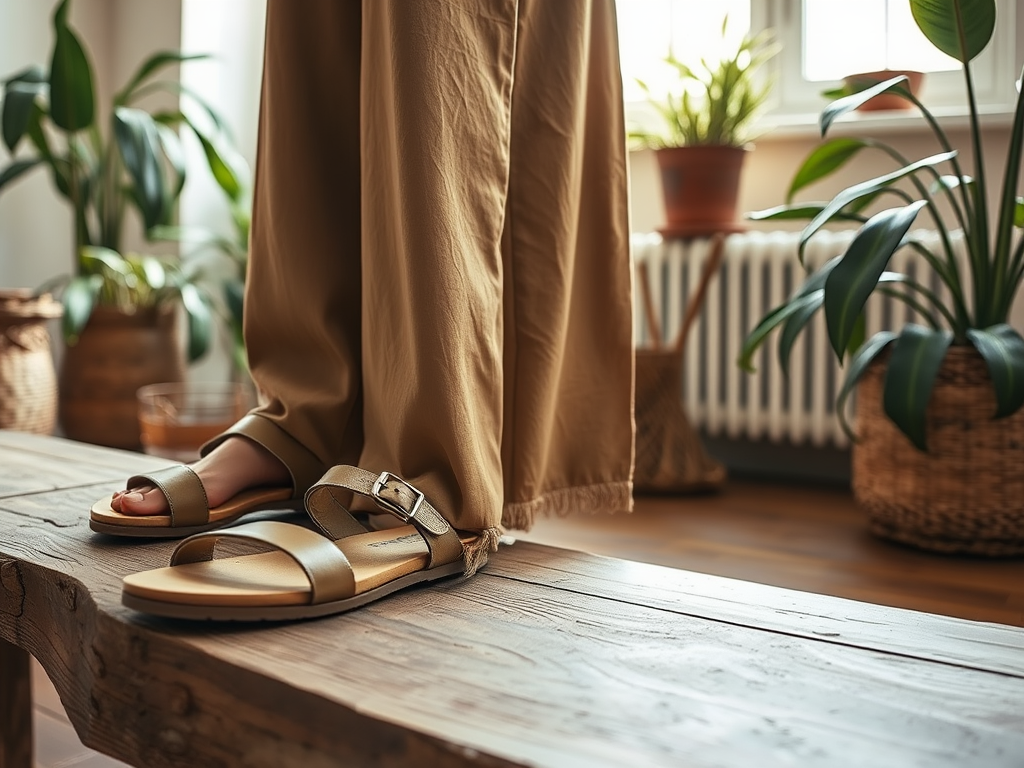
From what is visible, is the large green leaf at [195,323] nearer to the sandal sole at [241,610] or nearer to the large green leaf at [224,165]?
the large green leaf at [224,165]

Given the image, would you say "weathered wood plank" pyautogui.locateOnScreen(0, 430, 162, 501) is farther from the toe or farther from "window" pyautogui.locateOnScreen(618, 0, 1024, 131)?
"window" pyautogui.locateOnScreen(618, 0, 1024, 131)

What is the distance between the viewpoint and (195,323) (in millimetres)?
2566

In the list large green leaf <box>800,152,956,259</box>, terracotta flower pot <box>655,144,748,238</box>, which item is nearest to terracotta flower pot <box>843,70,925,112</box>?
terracotta flower pot <box>655,144,748,238</box>

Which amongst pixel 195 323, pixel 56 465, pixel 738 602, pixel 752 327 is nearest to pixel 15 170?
pixel 195 323

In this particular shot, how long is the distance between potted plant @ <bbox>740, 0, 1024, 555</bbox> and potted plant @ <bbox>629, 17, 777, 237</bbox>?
682 millimetres

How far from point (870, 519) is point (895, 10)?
1.42 m

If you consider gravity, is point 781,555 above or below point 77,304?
below

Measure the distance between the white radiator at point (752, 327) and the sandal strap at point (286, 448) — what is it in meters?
1.78

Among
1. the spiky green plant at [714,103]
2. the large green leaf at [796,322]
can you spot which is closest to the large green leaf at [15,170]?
the spiky green plant at [714,103]

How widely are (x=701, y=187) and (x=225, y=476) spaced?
1.87 m

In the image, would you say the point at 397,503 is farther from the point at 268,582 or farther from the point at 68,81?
the point at 68,81

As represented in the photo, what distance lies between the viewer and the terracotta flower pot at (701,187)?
8.25ft

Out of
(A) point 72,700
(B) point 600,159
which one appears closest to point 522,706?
(A) point 72,700

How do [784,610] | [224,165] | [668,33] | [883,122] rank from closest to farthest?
[784,610]
[883,122]
[224,165]
[668,33]
